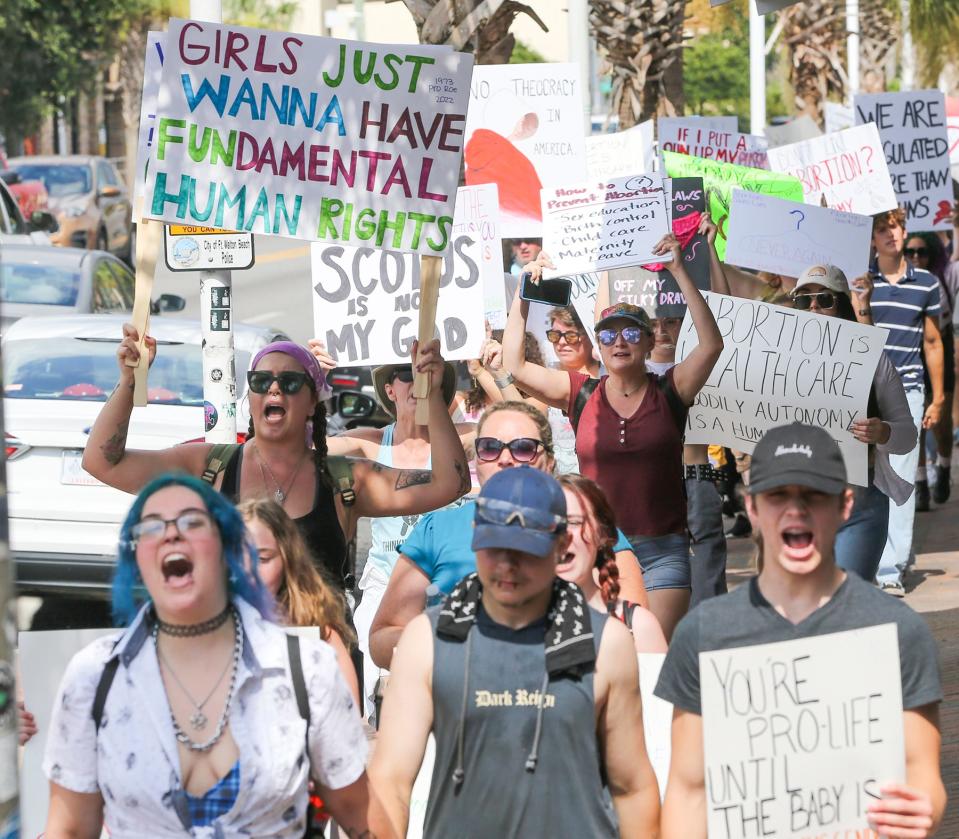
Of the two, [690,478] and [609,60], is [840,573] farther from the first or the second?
[609,60]

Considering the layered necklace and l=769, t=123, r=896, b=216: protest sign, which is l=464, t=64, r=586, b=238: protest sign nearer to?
l=769, t=123, r=896, b=216: protest sign

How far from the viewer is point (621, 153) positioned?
13.5 metres

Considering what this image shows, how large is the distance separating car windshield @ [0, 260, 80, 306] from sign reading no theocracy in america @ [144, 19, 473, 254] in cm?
900

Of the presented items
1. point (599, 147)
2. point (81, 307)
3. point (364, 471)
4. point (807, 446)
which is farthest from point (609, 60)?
point (807, 446)

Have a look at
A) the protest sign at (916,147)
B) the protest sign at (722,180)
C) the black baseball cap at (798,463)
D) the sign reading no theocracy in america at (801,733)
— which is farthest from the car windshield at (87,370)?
the sign reading no theocracy in america at (801,733)

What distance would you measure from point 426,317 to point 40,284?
31.9 feet

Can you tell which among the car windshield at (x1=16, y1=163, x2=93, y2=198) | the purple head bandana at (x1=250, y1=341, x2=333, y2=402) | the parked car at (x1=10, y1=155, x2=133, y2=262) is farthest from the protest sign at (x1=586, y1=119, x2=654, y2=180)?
the car windshield at (x1=16, y1=163, x2=93, y2=198)

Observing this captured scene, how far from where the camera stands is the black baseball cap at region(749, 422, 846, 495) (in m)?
3.98

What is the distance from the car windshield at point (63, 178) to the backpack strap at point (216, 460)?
25417mm

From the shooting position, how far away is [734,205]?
10398 mm

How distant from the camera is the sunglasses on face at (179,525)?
3.75 meters

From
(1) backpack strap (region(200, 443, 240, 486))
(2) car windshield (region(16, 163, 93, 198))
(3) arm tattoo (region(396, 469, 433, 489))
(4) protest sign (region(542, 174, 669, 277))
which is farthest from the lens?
(2) car windshield (region(16, 163, 93, 198))

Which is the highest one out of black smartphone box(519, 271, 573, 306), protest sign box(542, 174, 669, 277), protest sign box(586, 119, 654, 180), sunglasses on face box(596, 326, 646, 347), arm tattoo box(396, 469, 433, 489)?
protest sign box(586, 119, 654, 180)

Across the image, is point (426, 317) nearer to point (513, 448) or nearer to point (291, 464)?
point (291, 464)
